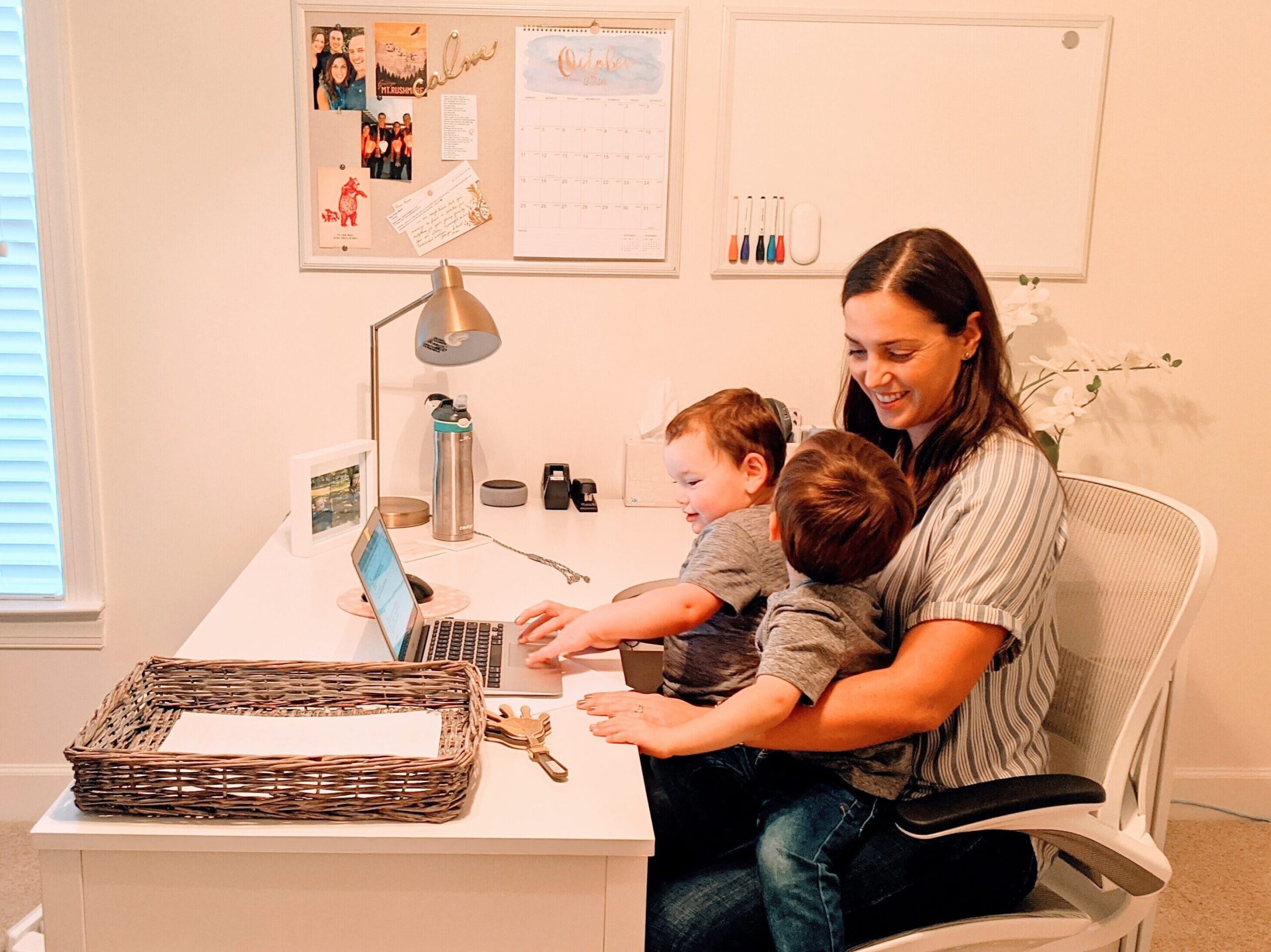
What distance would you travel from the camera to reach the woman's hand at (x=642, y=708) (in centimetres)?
135

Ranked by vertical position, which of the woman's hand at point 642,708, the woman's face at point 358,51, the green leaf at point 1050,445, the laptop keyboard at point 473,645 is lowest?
the woman's hand at point 642,708

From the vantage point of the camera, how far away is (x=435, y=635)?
1.59 metres

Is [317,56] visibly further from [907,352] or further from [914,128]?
[907,352]

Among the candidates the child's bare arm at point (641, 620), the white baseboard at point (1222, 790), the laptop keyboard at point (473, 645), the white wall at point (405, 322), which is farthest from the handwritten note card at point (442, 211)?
the white baseboard at point (1222, 790)

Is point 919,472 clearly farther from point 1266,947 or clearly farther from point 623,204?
point 1266,947

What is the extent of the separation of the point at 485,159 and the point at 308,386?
0.66 metres

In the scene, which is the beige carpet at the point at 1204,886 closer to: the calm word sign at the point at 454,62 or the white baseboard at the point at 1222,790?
the white baseboard at the point at 1222,790

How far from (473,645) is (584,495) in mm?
907

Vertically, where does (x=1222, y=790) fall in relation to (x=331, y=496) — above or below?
below

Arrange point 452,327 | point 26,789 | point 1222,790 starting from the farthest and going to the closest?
point 1222,790
point 26,789
point 452,327

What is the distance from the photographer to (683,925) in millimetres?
1321

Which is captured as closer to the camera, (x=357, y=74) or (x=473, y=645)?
(x=473, y=645)

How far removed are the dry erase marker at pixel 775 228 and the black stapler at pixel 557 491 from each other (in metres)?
0.68

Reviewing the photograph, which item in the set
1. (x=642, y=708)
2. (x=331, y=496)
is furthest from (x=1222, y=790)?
(x=331, y=496)
